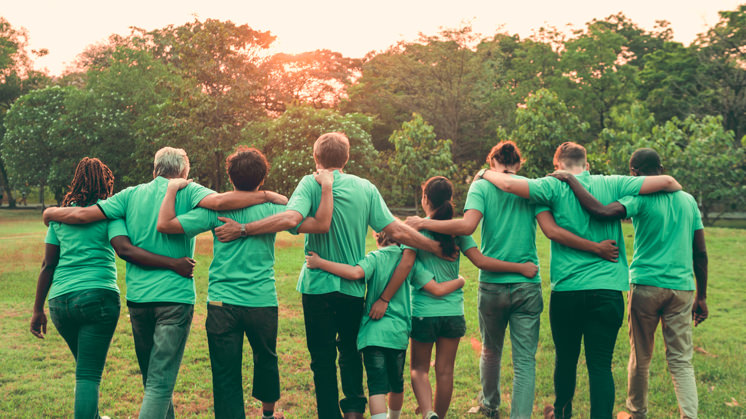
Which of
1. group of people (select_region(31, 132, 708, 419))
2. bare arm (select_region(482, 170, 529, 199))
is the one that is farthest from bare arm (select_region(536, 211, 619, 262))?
bare arm (select_region(482, 170, 529, 199))

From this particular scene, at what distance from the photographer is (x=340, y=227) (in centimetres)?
387

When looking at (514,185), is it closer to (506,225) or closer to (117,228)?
(506,225)

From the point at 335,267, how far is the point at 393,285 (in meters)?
0.46

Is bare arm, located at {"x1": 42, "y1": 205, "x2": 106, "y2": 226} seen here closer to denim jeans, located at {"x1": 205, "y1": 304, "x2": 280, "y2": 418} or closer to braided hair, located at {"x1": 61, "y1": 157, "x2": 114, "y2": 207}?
braided hair, located at {"x1": 61, "y1": 157, "x2": 114, "y2": 207}

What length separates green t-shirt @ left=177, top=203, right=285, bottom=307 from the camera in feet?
12.1

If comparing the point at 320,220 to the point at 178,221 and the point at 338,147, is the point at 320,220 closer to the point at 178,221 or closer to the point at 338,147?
the point at 338,147

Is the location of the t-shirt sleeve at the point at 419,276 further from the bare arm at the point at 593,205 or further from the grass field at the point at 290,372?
the grass field at the point at 290,372

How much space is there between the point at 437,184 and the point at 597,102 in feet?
117

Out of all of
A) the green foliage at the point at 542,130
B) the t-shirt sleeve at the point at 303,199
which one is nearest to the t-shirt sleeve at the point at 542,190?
the t-shirt sleeve at the point at 303,199

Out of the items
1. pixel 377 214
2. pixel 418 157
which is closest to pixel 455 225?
pixel 377 214

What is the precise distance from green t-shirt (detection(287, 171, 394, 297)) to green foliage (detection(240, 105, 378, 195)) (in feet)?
76.8

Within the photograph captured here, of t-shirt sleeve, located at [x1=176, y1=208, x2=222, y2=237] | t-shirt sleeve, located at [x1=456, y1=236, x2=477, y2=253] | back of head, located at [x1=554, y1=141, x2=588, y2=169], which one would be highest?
back of head, located at [x1=554, y1=141, x2=588, y2=169]

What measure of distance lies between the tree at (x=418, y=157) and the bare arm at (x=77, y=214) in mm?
26136

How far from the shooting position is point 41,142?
39.3 meters
